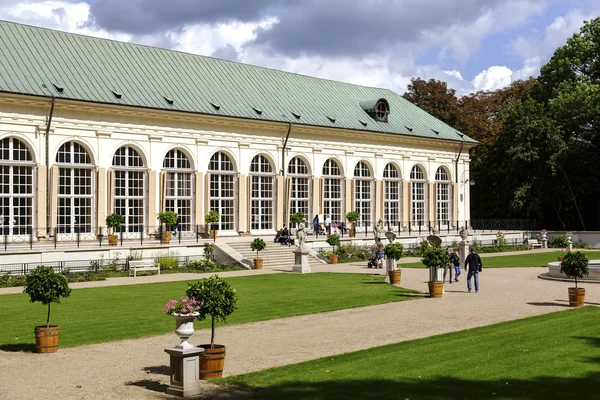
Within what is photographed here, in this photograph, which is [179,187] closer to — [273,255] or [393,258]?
[273,255]

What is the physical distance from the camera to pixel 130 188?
42875mm

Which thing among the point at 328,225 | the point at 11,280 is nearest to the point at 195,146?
the point at 328,225

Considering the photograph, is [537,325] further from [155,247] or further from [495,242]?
[495,242]

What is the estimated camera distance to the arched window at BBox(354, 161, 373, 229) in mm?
54469

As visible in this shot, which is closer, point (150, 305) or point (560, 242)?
point (150, 305)

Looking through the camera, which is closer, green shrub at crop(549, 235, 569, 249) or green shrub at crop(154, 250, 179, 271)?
green shrub at crop(154, 250, 179, 271)

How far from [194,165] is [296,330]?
92.3ft

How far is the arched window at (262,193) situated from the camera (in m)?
48.7

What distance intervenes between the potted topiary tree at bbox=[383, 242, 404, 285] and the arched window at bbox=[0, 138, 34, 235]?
17.9m

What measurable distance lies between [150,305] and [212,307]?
9947mm

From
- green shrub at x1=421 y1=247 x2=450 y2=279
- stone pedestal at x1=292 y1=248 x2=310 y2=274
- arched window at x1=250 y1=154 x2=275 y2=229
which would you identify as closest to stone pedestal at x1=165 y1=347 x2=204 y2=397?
green shrub at x1=421 y1=247 x2=450 y2=279

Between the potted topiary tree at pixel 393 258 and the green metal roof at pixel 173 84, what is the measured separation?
17.3 meters

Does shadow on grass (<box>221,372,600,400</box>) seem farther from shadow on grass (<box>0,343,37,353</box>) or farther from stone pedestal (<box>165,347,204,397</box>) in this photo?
shadow on grass (<box>0,343,37,353</box>)

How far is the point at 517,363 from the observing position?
13.8 m
